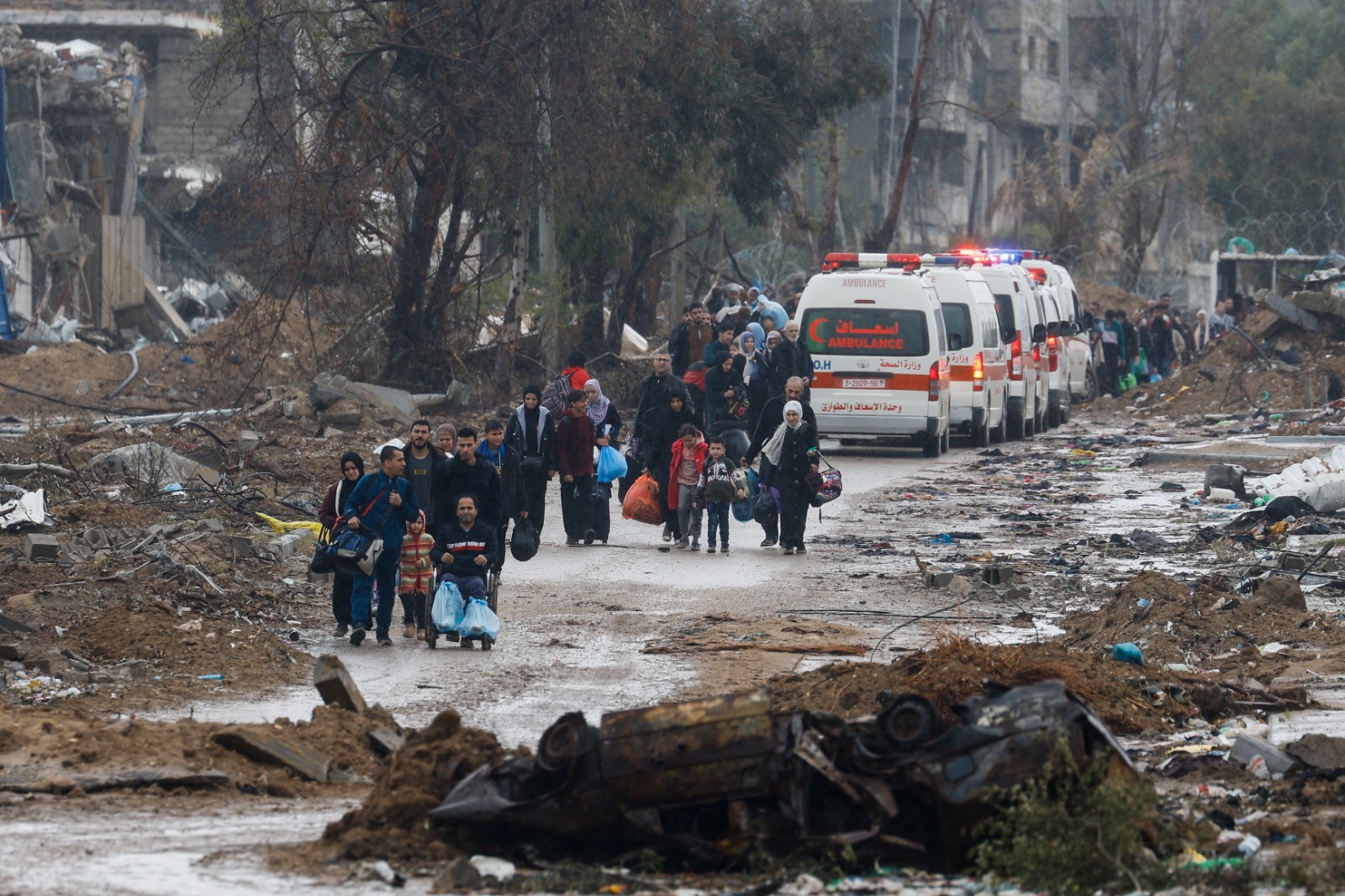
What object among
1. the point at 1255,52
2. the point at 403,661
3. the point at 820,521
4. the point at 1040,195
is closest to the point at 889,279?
the point at 820,521

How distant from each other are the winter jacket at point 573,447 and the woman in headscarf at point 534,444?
17 centimetres

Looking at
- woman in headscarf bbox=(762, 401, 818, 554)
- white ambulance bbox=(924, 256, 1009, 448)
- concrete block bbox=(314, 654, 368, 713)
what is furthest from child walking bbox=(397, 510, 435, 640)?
white ambulance bbox=(924, 256, 1009, 448)

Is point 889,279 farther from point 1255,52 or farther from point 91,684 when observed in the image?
point 1255,52

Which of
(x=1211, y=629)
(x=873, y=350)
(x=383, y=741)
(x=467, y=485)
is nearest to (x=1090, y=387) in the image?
(x=873, y=350)

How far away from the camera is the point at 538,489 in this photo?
1592cm

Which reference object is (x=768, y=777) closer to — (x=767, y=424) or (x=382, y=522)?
(x=382, y=522)

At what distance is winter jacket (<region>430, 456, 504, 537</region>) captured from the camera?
1202 centimetres

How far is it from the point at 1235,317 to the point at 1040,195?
624 inches

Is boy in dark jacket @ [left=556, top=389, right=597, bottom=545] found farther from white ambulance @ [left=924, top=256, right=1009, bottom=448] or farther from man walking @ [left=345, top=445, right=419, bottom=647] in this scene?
white ambulance @ [left=924, top=256, right=1009, bottom=448]

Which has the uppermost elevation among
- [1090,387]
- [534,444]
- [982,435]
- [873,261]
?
[873,261]

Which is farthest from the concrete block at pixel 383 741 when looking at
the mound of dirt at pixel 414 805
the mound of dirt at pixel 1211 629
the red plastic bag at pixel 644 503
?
the red plastic bag at pixel 644 503

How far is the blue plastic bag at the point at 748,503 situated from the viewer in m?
16.3

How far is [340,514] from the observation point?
476 inches

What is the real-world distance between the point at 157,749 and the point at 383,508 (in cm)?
383
